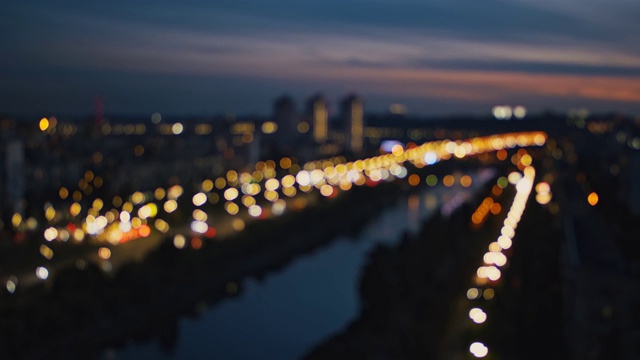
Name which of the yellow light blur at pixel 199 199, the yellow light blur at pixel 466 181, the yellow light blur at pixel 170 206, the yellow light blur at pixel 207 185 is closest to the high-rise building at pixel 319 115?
the yellow light blur at pixel 466 181

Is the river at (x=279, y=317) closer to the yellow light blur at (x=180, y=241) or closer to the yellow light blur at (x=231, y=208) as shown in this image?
the yellow light blur at (x=180, y=241)

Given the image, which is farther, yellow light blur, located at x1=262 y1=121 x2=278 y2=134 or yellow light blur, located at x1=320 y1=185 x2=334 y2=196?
yellow light blur, located at x1=262 y1=121 x2=278 y2=134

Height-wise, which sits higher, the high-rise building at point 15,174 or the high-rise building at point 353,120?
the high-rise building at point 15,174

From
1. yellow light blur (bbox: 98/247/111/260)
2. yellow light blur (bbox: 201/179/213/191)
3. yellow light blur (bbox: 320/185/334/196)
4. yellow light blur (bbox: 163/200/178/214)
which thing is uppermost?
yellow light blur (bbox: 98/247/111/260)

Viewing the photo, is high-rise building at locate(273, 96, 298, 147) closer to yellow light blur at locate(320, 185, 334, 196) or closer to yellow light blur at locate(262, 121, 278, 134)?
yellow light blur at locate(262, 121, 278, 134)

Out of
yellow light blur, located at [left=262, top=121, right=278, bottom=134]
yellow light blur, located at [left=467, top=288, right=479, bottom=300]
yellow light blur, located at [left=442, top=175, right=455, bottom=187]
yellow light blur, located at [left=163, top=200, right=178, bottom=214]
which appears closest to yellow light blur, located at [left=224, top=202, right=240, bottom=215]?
yellow light blur, located at [left=163, top=200, right=178, bottom=214]

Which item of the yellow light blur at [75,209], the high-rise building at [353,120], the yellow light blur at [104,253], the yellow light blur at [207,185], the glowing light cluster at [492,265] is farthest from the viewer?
the high-rise building at [353,120]

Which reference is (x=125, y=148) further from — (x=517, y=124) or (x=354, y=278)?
(x=517, y=124)
